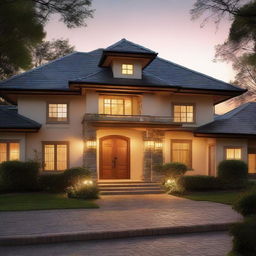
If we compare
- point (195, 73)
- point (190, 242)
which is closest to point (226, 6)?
point (190, 242)

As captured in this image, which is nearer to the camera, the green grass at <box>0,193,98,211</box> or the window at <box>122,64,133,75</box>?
the green grass at <box>0,193,98,211</box>

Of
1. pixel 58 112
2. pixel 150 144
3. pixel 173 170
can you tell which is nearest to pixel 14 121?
pixel 58 112

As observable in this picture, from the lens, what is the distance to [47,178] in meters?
18.7

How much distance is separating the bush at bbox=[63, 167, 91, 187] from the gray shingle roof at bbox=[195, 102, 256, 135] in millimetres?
7298

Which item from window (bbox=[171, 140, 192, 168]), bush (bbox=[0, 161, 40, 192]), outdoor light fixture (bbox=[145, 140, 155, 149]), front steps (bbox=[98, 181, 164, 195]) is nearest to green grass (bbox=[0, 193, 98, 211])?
bush (bbox=[0, 161, 40, 192])

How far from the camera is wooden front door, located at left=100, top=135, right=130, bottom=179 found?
826 inches

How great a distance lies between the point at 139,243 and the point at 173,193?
10093 millimetres

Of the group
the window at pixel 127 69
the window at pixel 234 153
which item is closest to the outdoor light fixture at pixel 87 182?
the window at pixel 127 69

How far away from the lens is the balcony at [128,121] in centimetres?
1897

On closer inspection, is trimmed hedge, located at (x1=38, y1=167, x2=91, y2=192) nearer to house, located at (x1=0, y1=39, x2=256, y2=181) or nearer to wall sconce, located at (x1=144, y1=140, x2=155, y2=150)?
house, located at (x1=0, y1=39, x2=256, y2=181)

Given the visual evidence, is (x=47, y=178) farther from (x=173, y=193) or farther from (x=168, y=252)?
(x=168, y=252)

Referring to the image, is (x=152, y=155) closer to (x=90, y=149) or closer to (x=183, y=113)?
(x=90, y=149)

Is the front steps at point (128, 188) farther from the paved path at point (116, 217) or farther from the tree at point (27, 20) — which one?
the tree at point (27, 20)

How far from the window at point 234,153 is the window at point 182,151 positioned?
2.23m
